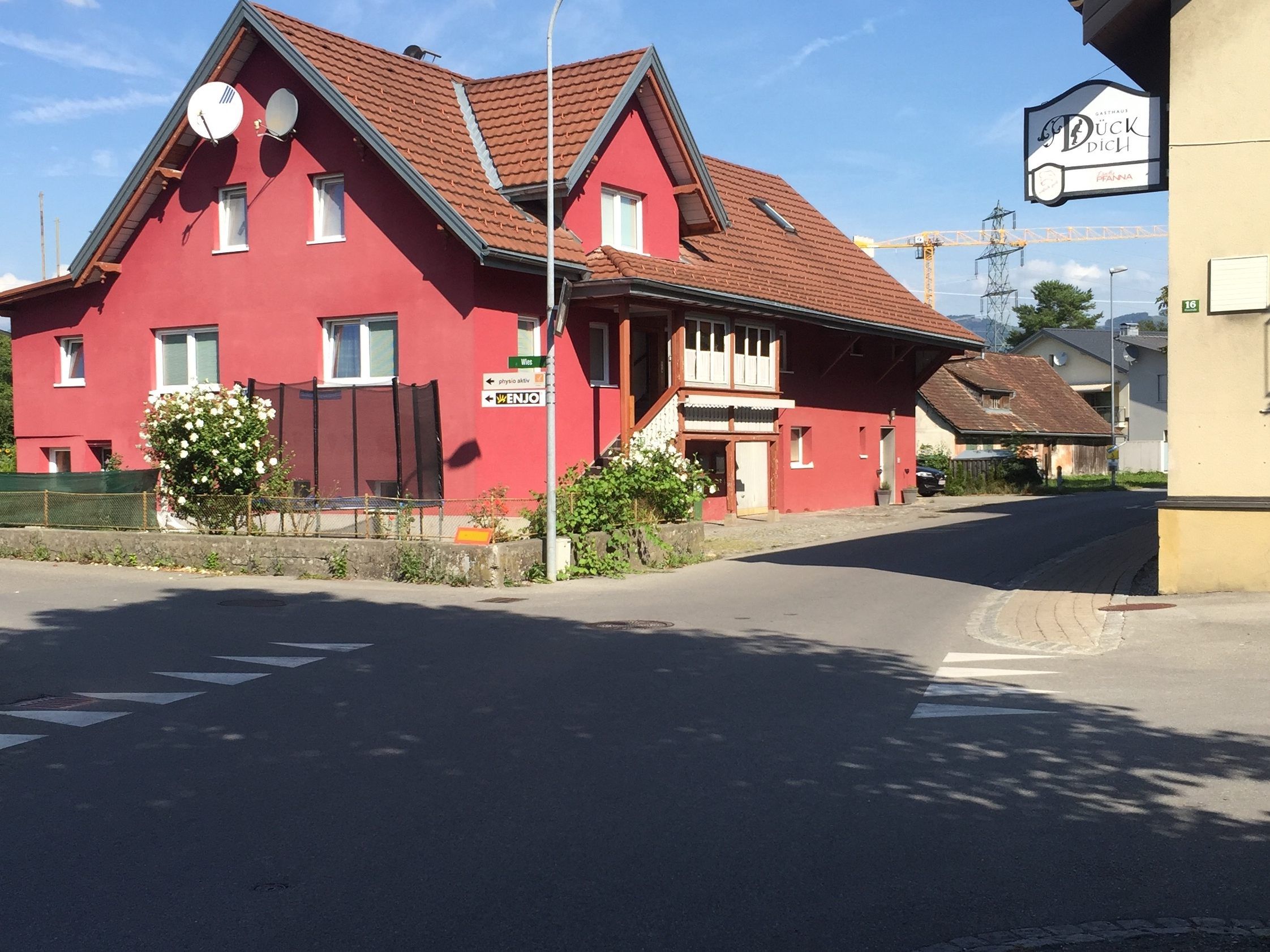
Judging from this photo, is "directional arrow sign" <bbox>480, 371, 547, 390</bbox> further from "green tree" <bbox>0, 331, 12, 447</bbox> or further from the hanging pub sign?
"green tree" <bbox>0, 331, 12, 447</bbox>

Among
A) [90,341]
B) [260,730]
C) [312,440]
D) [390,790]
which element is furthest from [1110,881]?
[90,341]

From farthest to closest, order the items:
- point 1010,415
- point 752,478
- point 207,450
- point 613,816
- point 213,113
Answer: point 1010,415, point 752,478, point 213,113, point 207,450, point 613,816

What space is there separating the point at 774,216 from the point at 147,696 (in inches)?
A: 1136

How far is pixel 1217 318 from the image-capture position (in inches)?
570

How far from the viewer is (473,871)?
5449mm

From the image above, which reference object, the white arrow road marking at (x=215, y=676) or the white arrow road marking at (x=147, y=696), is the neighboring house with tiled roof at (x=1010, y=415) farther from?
the white arrow road marking at (x=147, y=696)

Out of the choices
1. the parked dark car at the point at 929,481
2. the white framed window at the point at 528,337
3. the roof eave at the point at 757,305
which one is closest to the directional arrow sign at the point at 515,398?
the white framed window at the point at 528,337

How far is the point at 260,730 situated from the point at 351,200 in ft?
55.1

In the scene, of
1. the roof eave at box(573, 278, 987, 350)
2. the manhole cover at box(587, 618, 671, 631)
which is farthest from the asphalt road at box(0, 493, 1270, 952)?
the roof eave at box(573, 278, 987, 350)

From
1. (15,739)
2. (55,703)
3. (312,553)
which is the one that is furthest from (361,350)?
(15,739)

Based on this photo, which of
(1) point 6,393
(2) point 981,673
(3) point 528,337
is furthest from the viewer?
(1) point 6,393

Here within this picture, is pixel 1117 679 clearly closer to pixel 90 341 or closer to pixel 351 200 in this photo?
pixel 351 200

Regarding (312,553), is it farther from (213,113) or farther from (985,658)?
(985,658)

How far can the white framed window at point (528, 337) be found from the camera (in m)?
23.3
